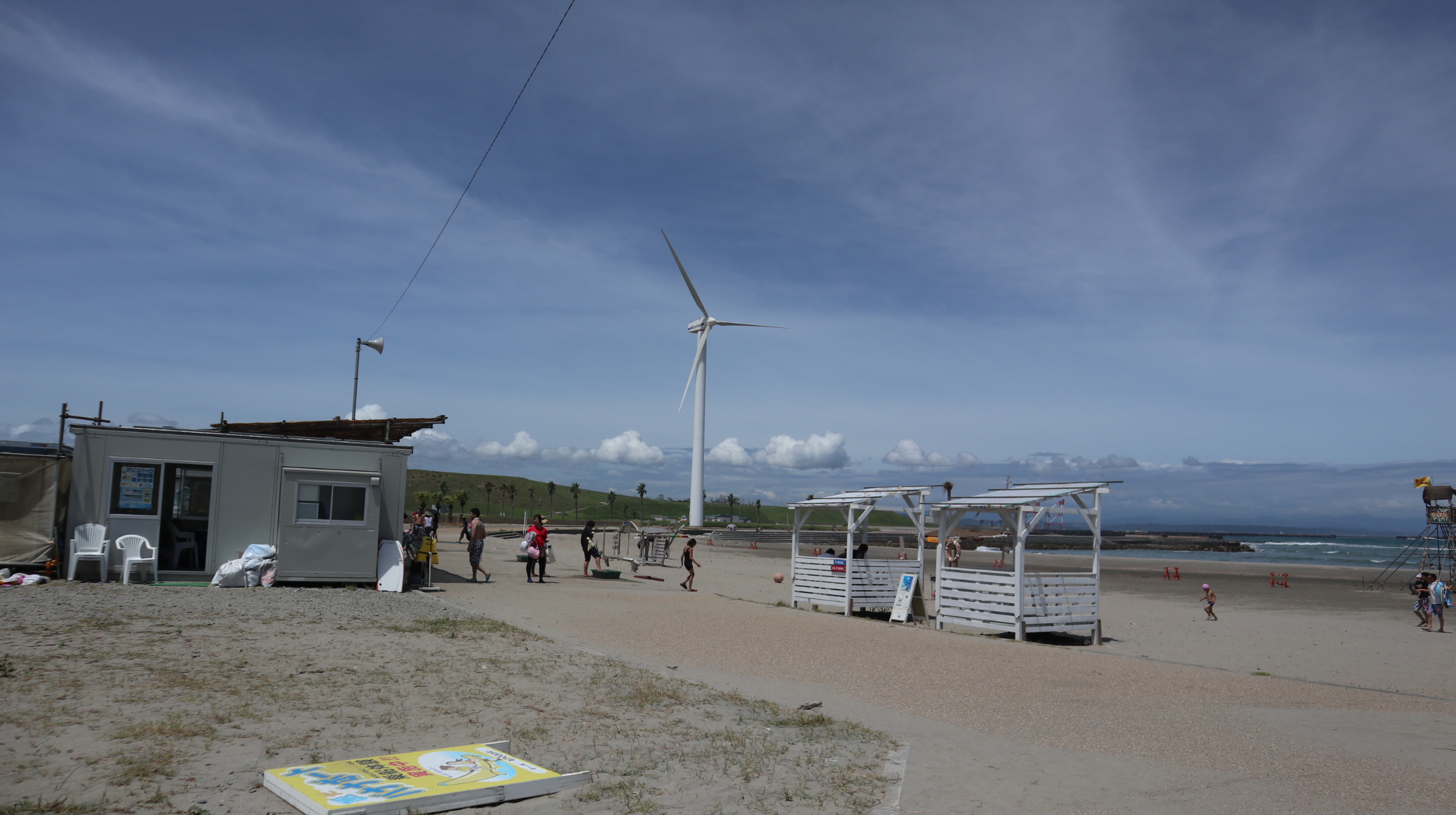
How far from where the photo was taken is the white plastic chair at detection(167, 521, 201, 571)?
1672 cm

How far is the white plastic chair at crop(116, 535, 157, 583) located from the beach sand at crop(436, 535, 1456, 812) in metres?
5.42

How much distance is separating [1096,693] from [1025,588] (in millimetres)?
5906

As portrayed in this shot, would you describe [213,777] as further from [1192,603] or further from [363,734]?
[1192,603]

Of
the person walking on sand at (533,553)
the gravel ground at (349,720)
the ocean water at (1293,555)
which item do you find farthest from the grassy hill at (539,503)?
the gravel ground at (349,720)

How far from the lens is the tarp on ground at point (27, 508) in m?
14.9

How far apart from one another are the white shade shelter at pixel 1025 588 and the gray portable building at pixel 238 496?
1176cm

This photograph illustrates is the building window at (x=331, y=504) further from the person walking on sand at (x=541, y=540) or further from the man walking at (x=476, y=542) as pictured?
the person walking on sand at (x=541, y=540)

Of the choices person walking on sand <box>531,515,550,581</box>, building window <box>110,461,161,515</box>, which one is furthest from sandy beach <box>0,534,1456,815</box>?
A: person walking on sand <box>531,515,550,581</box>

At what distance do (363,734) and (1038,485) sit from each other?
1363 cm

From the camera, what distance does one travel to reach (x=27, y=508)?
49.6 ft

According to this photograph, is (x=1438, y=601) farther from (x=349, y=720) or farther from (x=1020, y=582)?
(x=349, y=720)

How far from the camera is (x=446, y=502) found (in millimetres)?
107938

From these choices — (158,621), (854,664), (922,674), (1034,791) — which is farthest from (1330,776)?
(158,621)

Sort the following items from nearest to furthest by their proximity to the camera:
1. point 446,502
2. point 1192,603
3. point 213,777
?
point 213,777 → point 1192,603 → point 446,502
